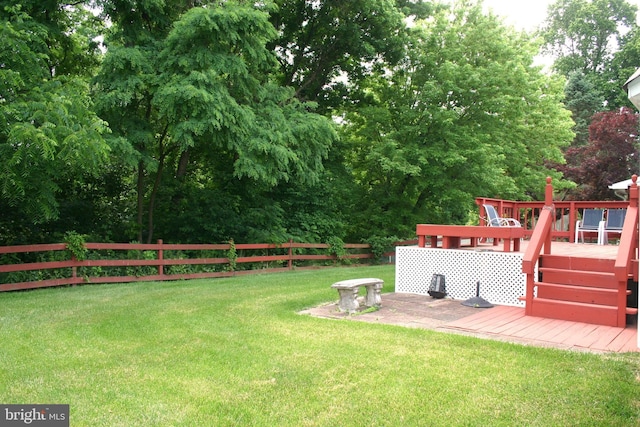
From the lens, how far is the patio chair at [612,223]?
9836 millimetres

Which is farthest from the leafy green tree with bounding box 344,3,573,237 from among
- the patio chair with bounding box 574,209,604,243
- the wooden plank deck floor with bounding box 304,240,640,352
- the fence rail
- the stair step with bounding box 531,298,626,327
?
the stair step with bounding box 531,298,626,327

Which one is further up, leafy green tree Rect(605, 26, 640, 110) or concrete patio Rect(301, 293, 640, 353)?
leafy green tree Rect(605, 26, 640, 110)

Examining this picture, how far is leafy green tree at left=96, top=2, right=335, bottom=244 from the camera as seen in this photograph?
29.3 ft

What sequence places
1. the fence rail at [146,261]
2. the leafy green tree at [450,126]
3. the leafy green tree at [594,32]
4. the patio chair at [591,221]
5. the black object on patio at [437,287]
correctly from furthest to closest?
the leafy green tree at [594,32]
the leafy green tree at [450,126]
the patio chair at [591,221]
the fence rail at [146,261]
the black object on patio at [437,287]

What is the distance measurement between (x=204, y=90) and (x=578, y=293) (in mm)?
6780

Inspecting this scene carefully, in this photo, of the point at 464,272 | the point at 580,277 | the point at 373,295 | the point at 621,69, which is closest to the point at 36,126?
the point at 373,295

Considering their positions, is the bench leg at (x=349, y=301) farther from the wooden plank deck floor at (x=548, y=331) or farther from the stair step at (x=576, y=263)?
the stair step at (x=576, y=263)

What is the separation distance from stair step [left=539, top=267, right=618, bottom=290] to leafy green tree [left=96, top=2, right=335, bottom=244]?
547 cm

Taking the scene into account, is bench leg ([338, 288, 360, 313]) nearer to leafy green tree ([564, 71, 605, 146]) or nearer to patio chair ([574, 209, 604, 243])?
patio chair ([574, 209, 604, 243])

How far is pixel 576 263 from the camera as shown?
646 cm

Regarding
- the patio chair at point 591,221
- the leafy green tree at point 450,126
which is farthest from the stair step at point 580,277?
the leafy green tree at point 450,126

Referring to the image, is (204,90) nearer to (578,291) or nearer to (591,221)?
(578,291)

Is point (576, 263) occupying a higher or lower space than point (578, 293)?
higher

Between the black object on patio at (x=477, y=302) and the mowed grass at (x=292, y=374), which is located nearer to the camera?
the mowed grass at (x=292, y=374)
